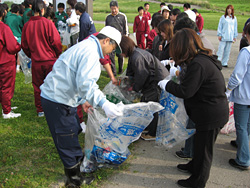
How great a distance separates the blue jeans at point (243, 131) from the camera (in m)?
2.99

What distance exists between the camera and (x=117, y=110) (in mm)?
2186

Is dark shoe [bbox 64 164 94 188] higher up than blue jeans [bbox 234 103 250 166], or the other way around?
blue jeans [bbox 234 103 250 166]

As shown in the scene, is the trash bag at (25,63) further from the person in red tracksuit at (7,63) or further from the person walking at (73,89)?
the person walking at (73,89)

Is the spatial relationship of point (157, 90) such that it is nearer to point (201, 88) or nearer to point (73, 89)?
point (201, 88)

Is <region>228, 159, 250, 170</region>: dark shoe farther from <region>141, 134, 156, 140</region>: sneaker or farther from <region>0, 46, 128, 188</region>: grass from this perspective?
<region>0, 46, 128, 188</region>: grass

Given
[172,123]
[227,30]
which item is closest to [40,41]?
[172,123]

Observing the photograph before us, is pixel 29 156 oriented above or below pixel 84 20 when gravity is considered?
below

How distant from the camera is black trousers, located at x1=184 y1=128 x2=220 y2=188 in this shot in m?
2.51

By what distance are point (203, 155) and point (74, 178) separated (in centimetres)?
141

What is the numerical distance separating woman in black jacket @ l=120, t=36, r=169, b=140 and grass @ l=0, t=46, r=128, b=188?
3.61ft

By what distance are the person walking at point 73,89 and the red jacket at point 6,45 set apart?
84.1 inches

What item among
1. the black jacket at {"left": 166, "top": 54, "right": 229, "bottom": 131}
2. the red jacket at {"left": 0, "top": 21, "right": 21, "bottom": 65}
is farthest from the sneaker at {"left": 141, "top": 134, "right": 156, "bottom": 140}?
the red jacket at {"left": 0, "top": 21, "right": 21, "bottom": 65}

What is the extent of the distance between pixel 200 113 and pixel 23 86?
16.1 feet

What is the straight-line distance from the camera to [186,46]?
238cm
